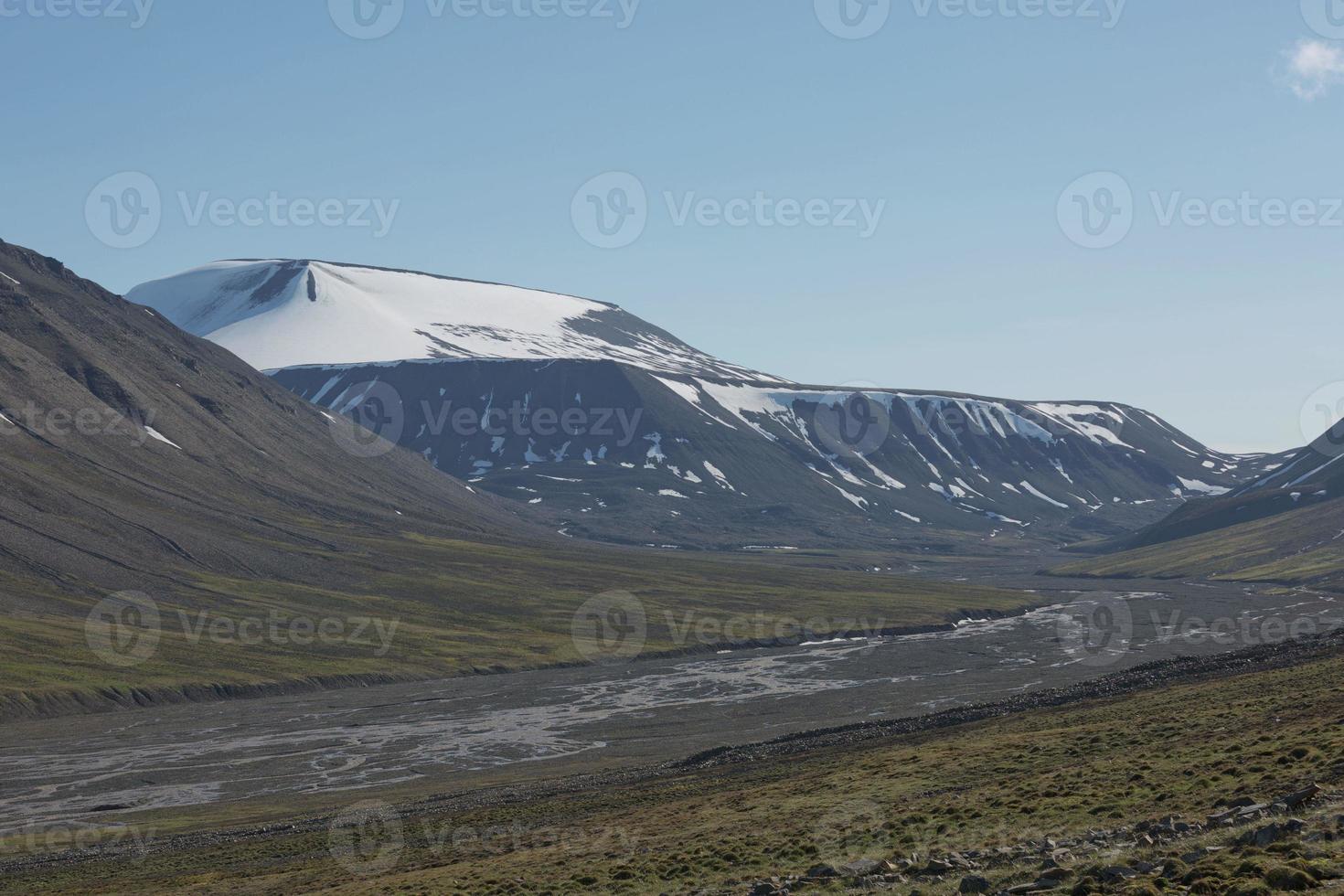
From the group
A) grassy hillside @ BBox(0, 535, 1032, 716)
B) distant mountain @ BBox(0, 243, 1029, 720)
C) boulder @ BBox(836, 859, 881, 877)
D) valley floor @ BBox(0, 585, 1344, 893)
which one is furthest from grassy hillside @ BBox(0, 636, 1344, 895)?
distant mountain @ BBox(0, 243, 1029, 720)

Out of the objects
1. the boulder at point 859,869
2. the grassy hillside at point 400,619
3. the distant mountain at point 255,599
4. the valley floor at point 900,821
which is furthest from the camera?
the distant mountain at point 255,599

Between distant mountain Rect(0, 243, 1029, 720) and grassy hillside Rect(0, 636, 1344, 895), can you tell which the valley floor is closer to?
grassy hillside Rect(0, 636, 1344, 895)

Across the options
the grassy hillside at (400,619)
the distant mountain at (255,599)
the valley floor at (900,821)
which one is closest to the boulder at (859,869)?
the valley floor at (900,821)

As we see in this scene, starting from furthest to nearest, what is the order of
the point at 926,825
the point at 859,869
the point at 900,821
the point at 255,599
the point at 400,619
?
the point at 255,599, the point at 400,619, the point at 900,821, the point at 926,825, the point at 859,869

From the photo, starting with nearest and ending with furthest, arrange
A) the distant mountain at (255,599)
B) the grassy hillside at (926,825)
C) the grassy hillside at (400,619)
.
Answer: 1. the grassy hillside at (926,825)
2. the grassy hillside at (400,619)
3. the distant mountain at (255,599)

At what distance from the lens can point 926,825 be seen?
31828mm

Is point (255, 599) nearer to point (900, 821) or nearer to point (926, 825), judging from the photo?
point (900, 821)

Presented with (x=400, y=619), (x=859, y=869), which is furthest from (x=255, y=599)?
(x=859, y=869)

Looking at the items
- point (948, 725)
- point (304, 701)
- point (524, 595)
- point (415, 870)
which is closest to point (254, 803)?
point (415, 870)

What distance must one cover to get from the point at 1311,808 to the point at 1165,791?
709 cm

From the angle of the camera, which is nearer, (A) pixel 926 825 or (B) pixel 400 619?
(A) pixel 926 825

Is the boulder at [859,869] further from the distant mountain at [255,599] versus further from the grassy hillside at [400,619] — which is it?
the grassy hillside at [400,619]

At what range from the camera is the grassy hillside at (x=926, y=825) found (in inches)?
904

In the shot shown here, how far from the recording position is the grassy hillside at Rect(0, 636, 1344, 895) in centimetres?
2295
